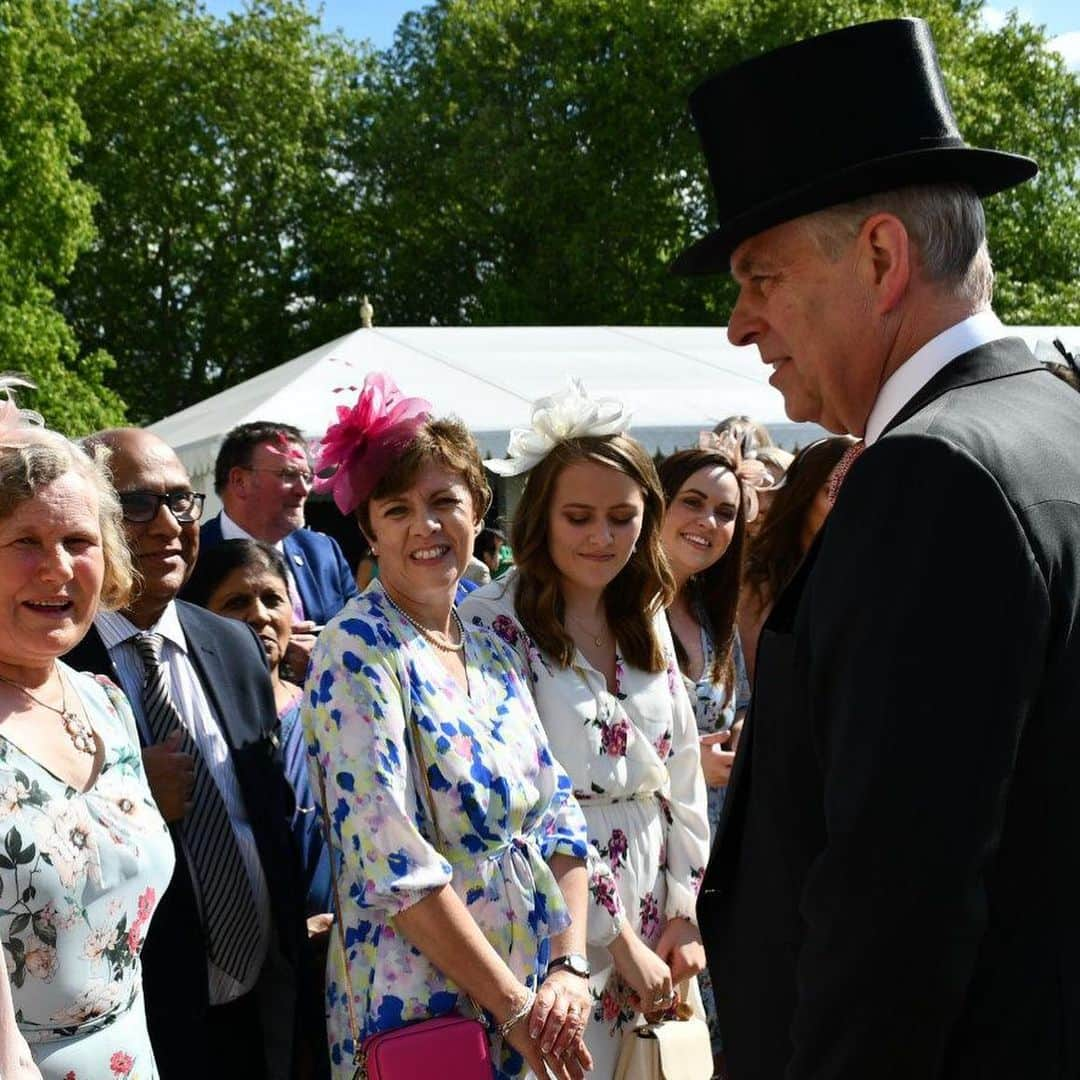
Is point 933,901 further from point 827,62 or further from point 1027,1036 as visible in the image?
point 827,62

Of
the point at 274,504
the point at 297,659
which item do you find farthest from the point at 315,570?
the point at 297,659

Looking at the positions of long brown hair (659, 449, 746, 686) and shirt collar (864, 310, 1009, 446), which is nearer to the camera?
shirt collar (864, 310, 1009, 446)

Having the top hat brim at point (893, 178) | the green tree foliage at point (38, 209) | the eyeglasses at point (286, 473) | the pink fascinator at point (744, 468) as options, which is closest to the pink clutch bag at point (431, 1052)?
the top hat brim at point (893, 178)

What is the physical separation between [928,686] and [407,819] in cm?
163

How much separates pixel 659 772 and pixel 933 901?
2.22 meters

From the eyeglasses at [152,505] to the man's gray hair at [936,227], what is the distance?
7.08 ft

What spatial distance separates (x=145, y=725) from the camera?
321cm

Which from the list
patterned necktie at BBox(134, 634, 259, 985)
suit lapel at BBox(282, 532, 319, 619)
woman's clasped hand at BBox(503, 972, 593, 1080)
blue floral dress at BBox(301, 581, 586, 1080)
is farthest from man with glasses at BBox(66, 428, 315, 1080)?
suit lapel at BBox(282, 532, 319, 619)

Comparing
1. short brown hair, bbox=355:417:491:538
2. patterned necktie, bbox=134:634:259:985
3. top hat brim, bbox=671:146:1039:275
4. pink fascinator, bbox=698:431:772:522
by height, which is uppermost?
top hat brim, bbox=671:146:1039:275

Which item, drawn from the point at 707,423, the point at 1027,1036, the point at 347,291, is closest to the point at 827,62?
the point at 1027,1036

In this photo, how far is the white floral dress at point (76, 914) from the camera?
7.87 ft

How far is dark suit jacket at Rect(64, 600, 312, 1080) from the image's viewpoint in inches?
118

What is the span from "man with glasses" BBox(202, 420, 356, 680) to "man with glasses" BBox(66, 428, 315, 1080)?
2362mm

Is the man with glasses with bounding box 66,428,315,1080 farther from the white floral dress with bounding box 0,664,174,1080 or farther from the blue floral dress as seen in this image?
the white floral dress with bounding box 0,664,174,1080
